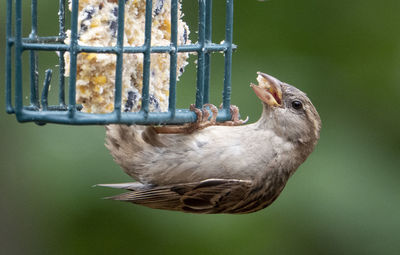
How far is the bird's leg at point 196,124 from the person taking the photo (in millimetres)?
4262

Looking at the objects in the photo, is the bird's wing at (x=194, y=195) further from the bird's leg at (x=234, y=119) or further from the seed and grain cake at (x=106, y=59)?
the seed and grain cake at (x=106, y=59)

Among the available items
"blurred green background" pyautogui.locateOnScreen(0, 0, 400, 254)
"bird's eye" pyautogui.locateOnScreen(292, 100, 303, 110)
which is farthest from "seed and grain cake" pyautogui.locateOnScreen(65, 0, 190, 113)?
"blurred green background" pyautogui.locateOnScreen(0, 0, 400, 254)

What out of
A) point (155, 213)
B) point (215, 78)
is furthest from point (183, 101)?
point (155, 213)

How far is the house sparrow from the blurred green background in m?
0.66

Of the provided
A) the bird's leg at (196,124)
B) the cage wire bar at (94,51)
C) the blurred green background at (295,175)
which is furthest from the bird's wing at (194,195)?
the blurred green background at (295,175)

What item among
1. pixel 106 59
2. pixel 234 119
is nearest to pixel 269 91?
pixel 234 119

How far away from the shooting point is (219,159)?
4477 mm

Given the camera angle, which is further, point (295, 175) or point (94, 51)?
point (295, 175)

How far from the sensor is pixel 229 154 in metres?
4.50

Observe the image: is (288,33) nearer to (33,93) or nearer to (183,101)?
(183,101)

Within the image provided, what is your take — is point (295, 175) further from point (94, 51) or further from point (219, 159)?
point (94, 51)

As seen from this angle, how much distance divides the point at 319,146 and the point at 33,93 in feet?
7.34

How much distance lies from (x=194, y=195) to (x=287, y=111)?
2.50 feet

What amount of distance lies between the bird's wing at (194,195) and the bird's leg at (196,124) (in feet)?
0.98
